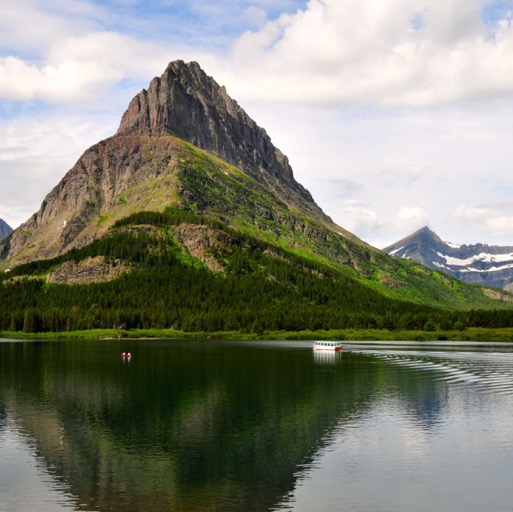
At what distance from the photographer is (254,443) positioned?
7106cm

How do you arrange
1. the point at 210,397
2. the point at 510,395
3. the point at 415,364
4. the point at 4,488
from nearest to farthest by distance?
the point at 4,488, the point at 210,397, the point at 510,395, the point at 415,364

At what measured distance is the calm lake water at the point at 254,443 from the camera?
171 feet

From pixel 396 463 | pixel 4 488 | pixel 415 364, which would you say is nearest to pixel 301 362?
pixel 415 364

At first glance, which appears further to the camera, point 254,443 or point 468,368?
point 468,368

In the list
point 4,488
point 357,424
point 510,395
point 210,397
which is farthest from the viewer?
point 510,395

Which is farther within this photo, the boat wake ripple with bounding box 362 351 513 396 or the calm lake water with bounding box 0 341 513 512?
the boat wake ripple with bounding box 362 351 513 396

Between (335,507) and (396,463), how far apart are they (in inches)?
638

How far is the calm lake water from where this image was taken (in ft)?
171

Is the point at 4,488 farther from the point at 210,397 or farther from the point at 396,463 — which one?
the point at 210,397

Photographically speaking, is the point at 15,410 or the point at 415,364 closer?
the point at 15,410

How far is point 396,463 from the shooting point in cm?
6375

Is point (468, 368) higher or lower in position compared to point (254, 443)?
higher

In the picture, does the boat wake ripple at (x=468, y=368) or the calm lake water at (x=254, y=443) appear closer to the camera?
the calm lake water at (x=254, y=443)

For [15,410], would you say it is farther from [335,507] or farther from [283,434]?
[335,507]
